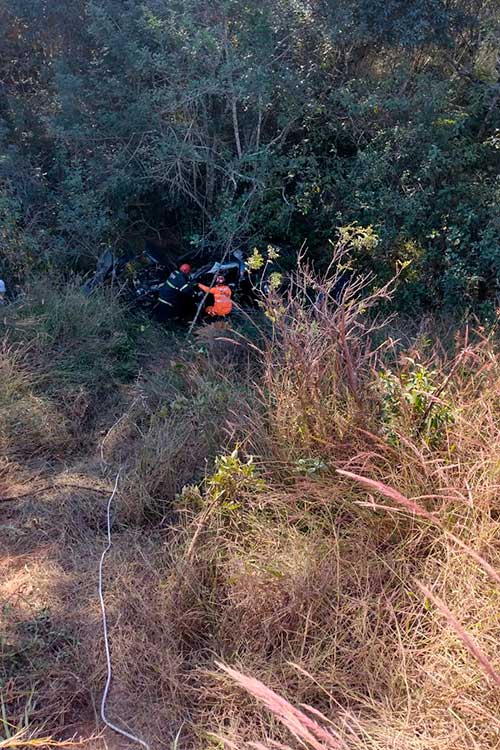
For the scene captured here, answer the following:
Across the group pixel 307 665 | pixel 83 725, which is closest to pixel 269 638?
pixel 307 665

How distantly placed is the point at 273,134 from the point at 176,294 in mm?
1778

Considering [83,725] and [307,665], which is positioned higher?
[307,665]

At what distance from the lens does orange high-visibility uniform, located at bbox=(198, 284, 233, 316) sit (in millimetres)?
5164

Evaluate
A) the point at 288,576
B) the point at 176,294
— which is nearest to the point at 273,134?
the point at 176,294

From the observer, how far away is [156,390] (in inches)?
160

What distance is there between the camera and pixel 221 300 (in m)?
5.16

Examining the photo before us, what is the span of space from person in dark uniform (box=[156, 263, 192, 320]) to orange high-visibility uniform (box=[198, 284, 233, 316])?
0.31m

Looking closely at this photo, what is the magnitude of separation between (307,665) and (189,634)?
492mm

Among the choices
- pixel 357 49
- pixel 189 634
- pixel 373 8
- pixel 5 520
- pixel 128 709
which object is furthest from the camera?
pixel 357 49

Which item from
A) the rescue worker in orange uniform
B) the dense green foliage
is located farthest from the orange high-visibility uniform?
the dense green foliage

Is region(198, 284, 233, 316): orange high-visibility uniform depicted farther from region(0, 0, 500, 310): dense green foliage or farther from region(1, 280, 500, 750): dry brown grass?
region(1, 280, 500, 750): dry brown grass

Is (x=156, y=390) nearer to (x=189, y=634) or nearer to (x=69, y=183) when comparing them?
(x=189, y=634)

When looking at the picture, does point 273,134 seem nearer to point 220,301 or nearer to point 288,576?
point 220,301

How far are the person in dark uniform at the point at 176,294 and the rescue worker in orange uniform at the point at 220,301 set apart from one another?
9.7 inches
